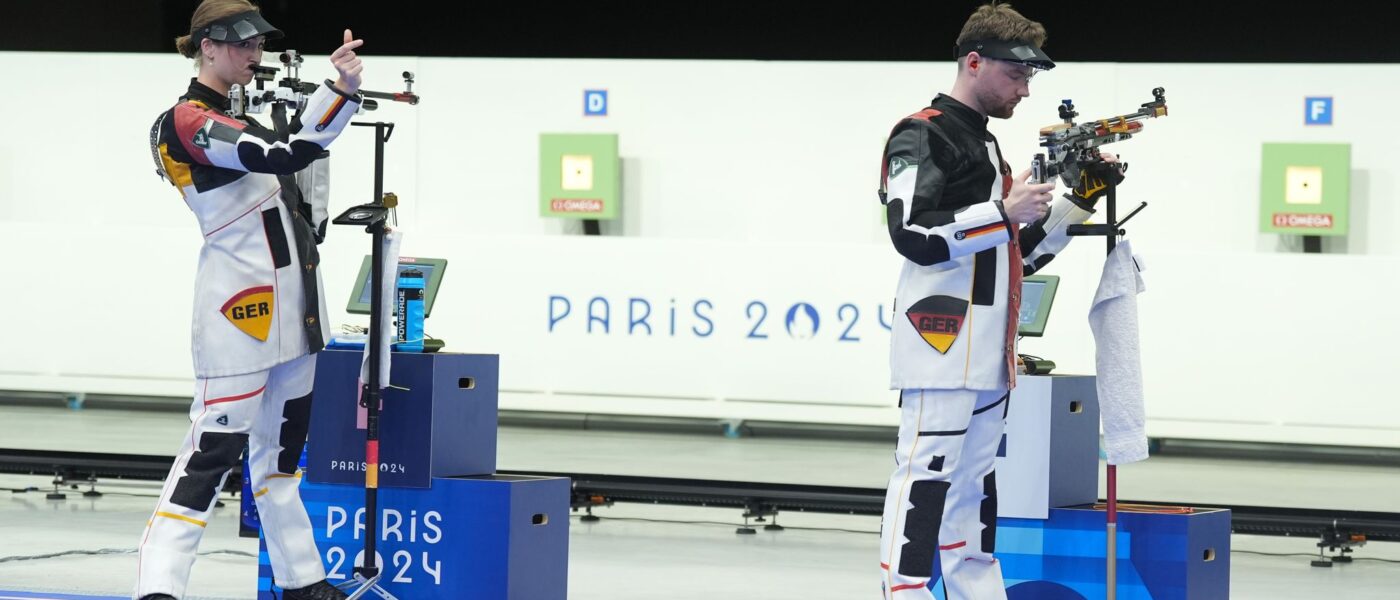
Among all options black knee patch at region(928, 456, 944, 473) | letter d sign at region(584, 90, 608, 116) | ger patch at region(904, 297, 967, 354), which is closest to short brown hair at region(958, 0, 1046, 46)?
ger patch at region(904, 297, 967, 354)

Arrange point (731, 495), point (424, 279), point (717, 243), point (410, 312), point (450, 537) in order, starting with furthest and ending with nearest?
point (717, 243) < point (731, 495) < point (424, 279) < point (410, 312) < point (450, 537)

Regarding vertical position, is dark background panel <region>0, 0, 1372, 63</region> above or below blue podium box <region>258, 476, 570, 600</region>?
above

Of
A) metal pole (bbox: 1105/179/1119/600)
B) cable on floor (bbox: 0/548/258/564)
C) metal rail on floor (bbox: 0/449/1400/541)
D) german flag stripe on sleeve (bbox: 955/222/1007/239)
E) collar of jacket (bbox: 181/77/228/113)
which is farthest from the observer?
metal rail on floor (bbox: 0/449/1400/541)

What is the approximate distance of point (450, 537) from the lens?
4145 millimetres

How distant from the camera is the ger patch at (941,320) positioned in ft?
11.2

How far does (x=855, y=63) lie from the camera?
9.02 metres

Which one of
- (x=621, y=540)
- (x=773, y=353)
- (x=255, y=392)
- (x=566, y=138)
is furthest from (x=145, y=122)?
(x=255, y=392)

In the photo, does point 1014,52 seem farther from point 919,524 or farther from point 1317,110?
point 1317,110

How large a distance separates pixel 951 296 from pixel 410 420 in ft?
4.80

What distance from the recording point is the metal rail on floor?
5.66 metres

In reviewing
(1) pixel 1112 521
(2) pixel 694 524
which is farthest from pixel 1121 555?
(2) pixel 694 524

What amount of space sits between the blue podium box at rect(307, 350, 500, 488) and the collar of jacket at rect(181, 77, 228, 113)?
27.7 inches

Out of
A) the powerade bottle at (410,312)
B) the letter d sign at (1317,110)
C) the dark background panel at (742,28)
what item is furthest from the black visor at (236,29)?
the letter d sign at (1317,110)

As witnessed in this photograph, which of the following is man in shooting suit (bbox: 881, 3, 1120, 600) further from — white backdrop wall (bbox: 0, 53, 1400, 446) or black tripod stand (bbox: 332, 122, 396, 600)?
white backdrop wall (bbox: 0, 53, 1400, 446)
